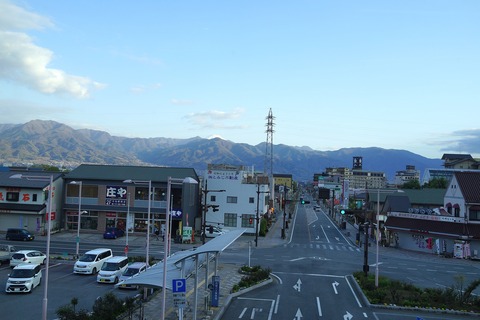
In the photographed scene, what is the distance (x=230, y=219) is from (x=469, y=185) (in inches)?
1294

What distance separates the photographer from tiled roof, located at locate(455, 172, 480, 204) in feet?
174

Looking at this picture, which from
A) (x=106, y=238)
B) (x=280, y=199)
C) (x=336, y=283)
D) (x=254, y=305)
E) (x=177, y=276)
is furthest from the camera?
(x=280, y=199)

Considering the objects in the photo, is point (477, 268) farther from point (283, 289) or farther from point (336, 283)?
point (283, 289)

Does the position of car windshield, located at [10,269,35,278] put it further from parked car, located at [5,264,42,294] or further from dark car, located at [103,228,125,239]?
dark car, located at [103,228,125,239]

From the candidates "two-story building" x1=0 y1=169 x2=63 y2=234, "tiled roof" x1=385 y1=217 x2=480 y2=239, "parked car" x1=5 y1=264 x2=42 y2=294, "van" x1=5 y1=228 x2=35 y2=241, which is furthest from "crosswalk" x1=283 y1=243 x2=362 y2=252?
"parked car" x1=5 y1=264 x2=42 y2=294

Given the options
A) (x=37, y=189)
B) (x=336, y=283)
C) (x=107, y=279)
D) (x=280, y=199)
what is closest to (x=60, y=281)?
(x=107, y=279)

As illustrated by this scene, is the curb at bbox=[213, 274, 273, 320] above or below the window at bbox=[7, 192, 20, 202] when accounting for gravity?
below

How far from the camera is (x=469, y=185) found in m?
54.7

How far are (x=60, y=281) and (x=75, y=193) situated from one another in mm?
31395

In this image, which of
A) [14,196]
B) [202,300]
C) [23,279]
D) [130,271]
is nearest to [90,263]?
[130,271]

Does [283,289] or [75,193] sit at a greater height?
[75,193]

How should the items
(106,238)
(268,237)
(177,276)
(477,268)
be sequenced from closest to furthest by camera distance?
(177,276)
(477,268)
(106,238)
(268,237)

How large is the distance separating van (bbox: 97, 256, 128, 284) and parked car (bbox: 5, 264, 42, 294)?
398 cm

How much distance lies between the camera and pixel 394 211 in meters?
65.0
